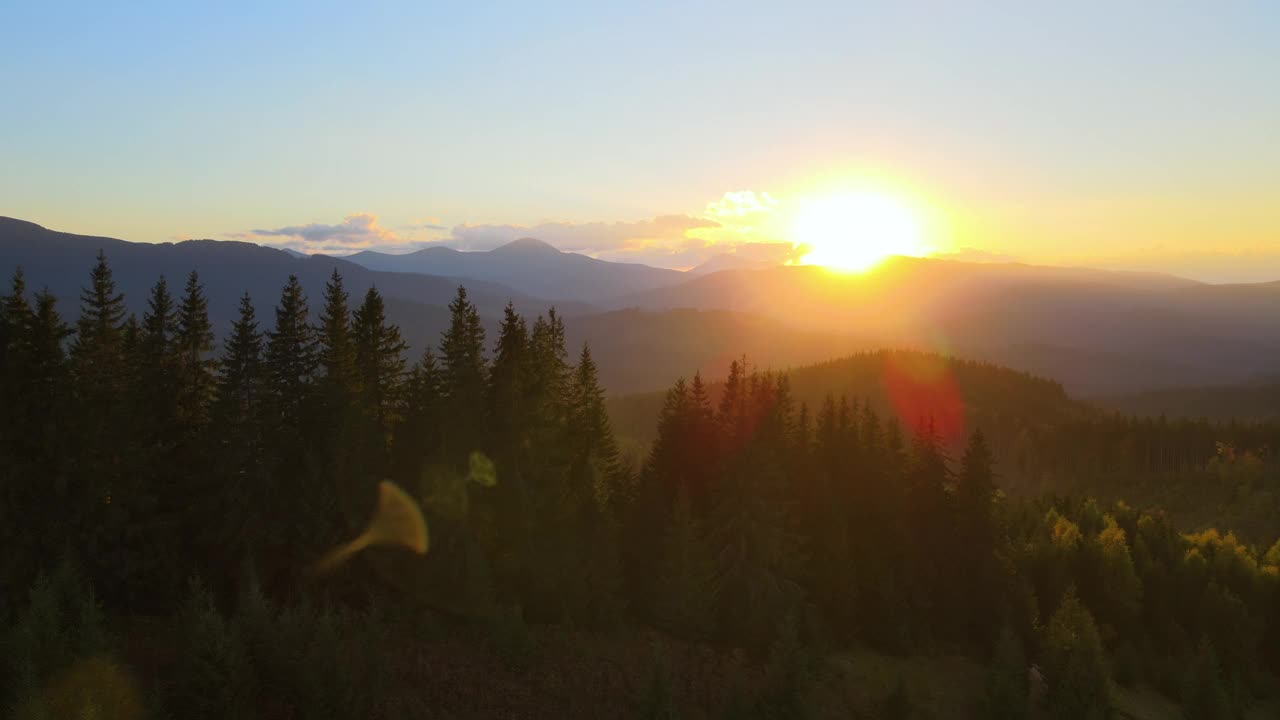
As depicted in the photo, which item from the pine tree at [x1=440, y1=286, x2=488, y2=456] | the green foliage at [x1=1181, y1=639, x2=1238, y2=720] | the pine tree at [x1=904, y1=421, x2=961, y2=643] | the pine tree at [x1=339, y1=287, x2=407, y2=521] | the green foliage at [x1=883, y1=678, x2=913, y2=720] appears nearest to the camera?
the pine tree at [x1=440, y1=286, x2=488, y2=456]

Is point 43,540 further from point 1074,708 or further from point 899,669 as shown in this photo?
point 1074,708

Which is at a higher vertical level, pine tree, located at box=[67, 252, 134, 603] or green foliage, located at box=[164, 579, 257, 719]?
pine tree, located at box=[67, 252, 134, 603]

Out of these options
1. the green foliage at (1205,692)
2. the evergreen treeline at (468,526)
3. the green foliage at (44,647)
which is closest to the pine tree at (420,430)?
the evergreen treeline at (468,526)

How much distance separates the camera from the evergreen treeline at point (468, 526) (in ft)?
101

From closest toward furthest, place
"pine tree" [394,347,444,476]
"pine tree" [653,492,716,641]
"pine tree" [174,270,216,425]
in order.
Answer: "pine tree" [174,270,216,425] → "pine tree" [394,347,444,476] → "pine tree" [653,492,716,641]

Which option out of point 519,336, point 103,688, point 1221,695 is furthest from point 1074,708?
point 103,688

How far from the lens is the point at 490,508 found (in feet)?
130

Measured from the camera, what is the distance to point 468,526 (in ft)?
125

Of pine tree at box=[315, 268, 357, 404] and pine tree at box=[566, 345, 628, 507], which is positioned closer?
pine tree at box=[315, 268, 357, 404]

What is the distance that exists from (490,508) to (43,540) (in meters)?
18.4

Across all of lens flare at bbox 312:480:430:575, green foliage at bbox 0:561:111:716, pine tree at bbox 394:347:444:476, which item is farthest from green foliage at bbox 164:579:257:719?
pine tree at bbox 394:347:444:476

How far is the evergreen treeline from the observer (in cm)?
3080

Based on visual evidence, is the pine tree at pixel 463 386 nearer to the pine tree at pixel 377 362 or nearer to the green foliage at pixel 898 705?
the pine tree at pixel 377 362

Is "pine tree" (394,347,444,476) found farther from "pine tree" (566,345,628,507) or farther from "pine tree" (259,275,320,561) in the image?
"pine tree" (566,345,628,507)
